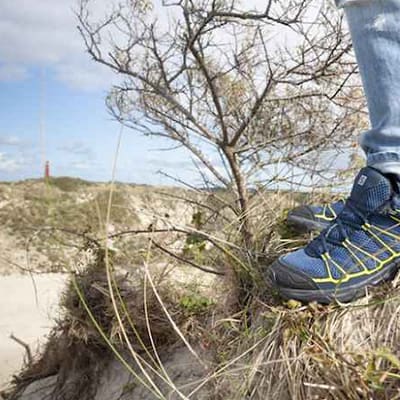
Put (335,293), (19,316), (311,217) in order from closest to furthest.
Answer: (335,293) → (311,217) → (19,316)

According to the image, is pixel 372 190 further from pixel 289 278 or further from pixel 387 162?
pixel 289 278

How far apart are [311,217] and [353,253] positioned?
250mm

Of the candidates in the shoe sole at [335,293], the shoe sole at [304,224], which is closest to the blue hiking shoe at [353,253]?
the shoe sole at [335,293]

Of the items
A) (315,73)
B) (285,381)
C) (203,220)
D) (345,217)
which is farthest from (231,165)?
(285,381)

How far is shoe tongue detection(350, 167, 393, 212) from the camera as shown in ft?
4.58

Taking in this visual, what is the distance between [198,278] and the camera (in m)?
2.25

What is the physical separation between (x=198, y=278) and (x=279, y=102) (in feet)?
4.66

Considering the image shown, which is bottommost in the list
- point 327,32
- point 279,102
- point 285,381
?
point 285,381

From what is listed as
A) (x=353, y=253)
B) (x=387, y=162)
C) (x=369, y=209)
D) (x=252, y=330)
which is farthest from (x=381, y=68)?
(x=252, y=330)

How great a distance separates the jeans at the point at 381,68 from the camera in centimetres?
137

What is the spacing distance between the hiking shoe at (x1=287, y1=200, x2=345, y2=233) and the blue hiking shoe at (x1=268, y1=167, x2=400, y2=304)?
0.48 feet

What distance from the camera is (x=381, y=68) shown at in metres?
1.40

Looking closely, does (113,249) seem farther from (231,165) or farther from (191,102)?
(191,102)

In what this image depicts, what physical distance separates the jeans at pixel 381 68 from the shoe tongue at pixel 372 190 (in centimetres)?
2
